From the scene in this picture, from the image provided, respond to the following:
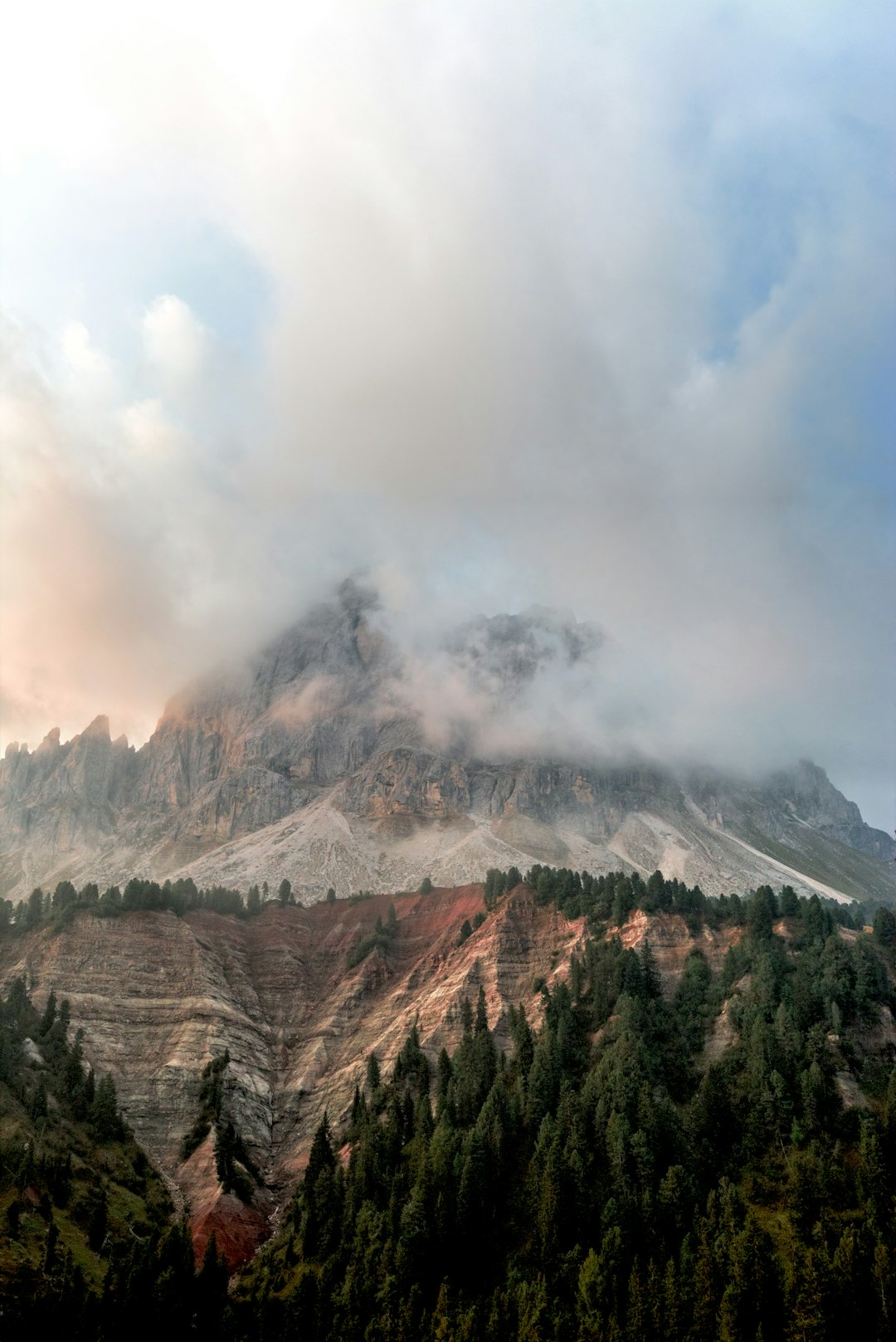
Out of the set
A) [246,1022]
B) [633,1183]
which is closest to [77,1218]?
[633,1183]

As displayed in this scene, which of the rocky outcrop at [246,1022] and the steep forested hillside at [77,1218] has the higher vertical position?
the rocky outcrop at [246,1022]

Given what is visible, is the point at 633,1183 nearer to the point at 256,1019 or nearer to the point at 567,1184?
the point at 567,1184

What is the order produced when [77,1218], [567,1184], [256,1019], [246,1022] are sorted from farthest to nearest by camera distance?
[256,1019] → [246,1022] → [77,1218] → [567,1184]

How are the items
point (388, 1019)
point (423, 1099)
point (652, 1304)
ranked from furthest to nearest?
point (388, 1019) → point (423, 1099) → point (652, 1304)

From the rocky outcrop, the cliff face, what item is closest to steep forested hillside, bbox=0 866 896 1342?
the cliff face

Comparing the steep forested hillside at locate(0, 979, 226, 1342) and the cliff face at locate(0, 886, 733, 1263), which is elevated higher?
the cliff face at locate(0, 886, 733, 1263)

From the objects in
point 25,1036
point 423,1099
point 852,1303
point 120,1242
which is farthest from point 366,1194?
point 25,1036

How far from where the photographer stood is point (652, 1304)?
91.2 m

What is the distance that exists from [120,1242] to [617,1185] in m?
65.4

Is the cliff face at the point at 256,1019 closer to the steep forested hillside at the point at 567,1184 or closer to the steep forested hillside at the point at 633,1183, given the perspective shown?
the steep forested hillside at the point at 567,1184

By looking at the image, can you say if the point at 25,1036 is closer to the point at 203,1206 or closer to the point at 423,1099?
the point at 203,1206

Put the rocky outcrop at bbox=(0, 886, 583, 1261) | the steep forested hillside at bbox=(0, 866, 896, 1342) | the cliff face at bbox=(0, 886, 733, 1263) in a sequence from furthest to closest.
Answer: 1. the rocky outcrop at bbox=(0, 886, 583, 1261)
2. the cliff face at bbox=(0, 886, 733, 1263)
3. the steep forested hillside at bbox=(0, 866, 896, 1342)

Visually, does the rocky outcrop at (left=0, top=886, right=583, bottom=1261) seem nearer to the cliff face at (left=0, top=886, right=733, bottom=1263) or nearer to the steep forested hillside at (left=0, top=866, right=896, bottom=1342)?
the cliff face at (left=0, top=886, right=733, bottom=1263)

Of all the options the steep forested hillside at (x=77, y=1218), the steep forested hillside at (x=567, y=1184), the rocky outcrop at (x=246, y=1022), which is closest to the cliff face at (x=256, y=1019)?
the rocky outcrop at (x=246, y=1022)
